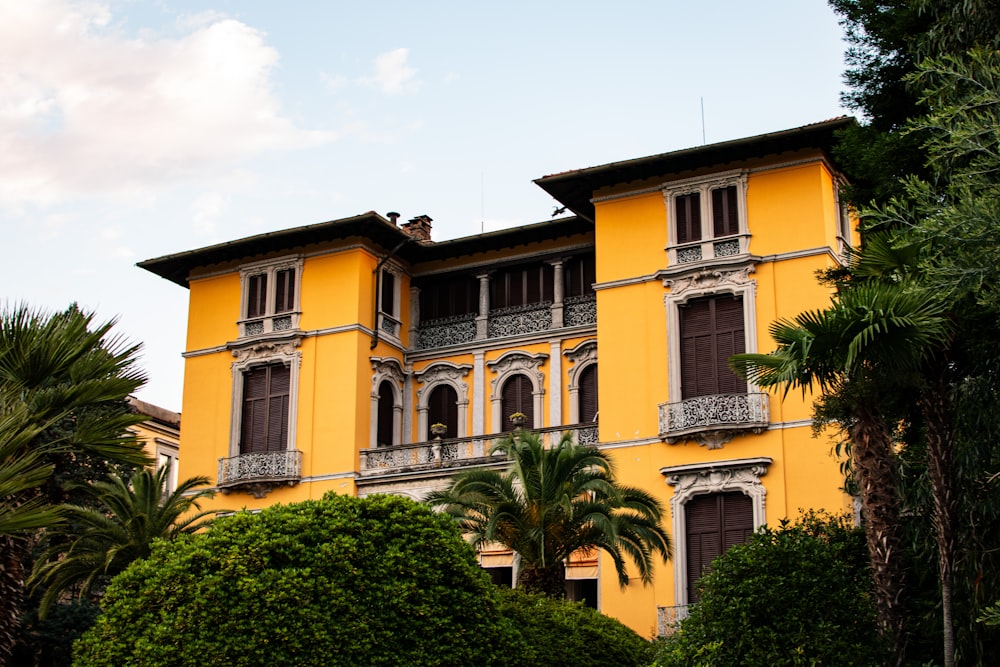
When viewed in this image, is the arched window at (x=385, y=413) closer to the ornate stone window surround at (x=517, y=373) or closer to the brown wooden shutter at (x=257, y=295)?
the ornate stone window surround at (x=517, y=373)

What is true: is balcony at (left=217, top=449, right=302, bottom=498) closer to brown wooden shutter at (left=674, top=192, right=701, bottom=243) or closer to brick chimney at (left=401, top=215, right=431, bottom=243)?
brick chimney at (left=401, top=215, right=431, bottom=243)

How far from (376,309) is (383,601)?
52.2 feet

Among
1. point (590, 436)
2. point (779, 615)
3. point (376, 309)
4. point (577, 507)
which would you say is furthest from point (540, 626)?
point (376, 309)

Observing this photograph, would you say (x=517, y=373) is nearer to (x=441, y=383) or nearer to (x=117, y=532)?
(x=441, y=383)

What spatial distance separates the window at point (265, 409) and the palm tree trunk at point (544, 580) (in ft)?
36.7

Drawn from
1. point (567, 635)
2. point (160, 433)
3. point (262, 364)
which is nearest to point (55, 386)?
point (567, 635)

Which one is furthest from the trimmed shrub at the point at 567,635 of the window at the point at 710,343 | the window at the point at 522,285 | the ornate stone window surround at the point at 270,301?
the ornate stone window surround at the point at 270,301

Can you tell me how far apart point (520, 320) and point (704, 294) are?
20.4 ft

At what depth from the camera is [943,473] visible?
15648mm

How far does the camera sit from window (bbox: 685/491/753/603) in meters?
27.0

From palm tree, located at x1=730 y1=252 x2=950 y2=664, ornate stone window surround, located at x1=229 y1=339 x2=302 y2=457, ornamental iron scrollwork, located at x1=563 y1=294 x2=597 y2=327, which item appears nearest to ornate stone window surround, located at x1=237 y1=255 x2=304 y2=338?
ornate stone window surround, located at x1=229 y1=339 x2=302 y2=457

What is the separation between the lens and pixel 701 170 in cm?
2931

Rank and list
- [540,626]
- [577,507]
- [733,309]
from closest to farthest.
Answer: [540,626] < [577,507] < [733,309]

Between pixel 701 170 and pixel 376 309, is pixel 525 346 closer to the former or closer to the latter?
pixel 376 309
